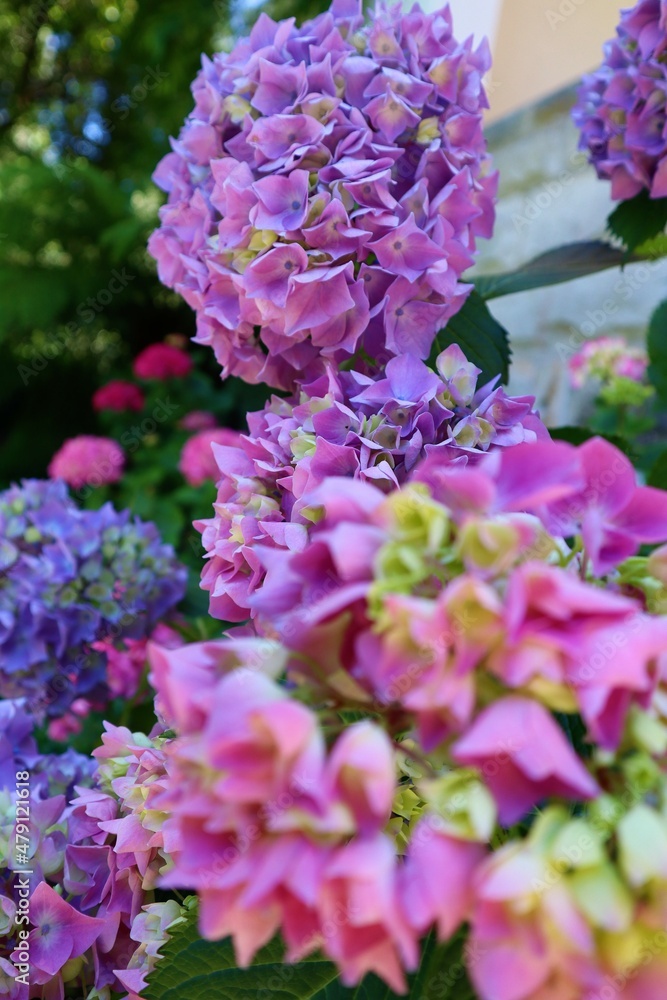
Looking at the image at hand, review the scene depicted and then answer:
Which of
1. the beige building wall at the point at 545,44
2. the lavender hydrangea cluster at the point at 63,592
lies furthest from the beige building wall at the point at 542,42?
the lavender hydrangea cluster at the point at 63,592

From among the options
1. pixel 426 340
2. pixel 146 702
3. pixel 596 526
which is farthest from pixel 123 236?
pixel 596 526

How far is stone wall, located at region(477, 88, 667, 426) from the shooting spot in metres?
1.06

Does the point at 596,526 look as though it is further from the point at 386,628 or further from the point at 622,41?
the point at 622,41

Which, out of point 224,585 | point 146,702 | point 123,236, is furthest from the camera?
point 123,236

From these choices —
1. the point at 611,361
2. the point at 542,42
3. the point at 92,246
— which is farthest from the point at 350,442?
the point at 92,246

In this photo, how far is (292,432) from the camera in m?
0.35

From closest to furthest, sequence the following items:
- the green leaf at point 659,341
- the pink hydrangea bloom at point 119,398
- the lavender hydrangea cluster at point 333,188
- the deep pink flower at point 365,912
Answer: the deep pink flower at point 365,912, the lavender hydrangea cluster at point 333,188, the green leaf at point 659,341, the pink hydrangea bloom at point 119,398

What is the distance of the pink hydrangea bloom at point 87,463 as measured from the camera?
4.21ft

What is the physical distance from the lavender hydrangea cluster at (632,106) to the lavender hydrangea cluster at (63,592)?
1.50 feet

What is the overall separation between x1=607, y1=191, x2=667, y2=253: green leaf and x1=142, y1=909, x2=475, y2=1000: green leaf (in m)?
0.47

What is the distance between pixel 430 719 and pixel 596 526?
7 centimetres

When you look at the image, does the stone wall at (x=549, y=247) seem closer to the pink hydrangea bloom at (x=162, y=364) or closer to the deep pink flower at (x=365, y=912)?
the pink hydrangea bloom at (x=162, y=364)

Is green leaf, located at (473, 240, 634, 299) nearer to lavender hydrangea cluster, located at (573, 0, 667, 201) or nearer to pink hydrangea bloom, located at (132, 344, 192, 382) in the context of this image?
lavender hydrangea cluster, located at (573, 0, 667, 201)

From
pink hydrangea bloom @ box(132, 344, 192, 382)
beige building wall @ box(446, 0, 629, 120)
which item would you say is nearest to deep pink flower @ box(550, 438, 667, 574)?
beige building wall @ box(446, 0, 629, 120)
